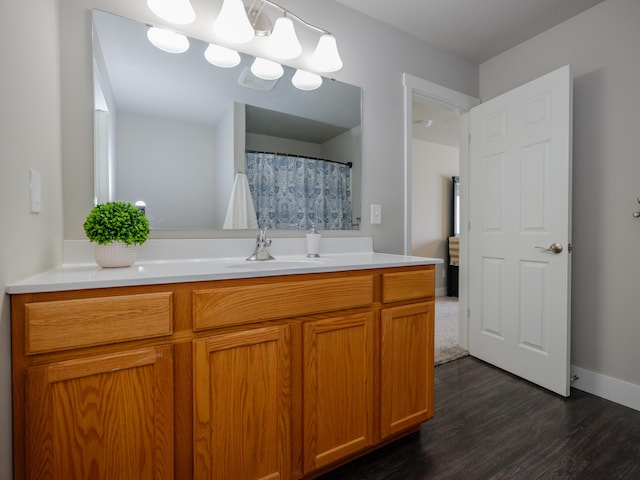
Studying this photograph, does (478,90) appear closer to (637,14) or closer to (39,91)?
(637,14)

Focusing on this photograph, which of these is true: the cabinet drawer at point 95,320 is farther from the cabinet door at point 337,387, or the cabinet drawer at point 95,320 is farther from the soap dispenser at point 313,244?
the soap dispenser at point 313,244

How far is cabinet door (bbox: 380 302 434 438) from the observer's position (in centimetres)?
142

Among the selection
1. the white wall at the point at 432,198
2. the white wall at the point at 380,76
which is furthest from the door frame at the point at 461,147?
the white wall at the point at 432,198

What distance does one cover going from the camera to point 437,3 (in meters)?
1.96

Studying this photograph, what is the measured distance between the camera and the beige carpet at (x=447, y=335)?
2590 mm

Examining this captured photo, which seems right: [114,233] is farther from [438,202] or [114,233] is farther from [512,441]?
[438,202]

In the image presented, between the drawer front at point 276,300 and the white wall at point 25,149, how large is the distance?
45 centimetres

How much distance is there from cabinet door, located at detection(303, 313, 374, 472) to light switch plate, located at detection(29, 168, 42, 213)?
0.94m

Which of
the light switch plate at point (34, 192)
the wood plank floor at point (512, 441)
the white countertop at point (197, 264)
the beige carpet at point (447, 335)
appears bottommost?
the wood plank floor at point (512, 441)

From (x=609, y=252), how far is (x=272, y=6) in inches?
93.6

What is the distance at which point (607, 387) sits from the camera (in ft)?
6.48

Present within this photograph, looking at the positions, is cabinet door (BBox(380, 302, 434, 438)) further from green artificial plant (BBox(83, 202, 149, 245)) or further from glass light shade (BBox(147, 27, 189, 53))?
glass light shade (BBox(147, 27, 189, 53))

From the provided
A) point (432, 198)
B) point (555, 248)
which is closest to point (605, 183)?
point (555, 248)

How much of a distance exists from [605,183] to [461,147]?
100 cm
